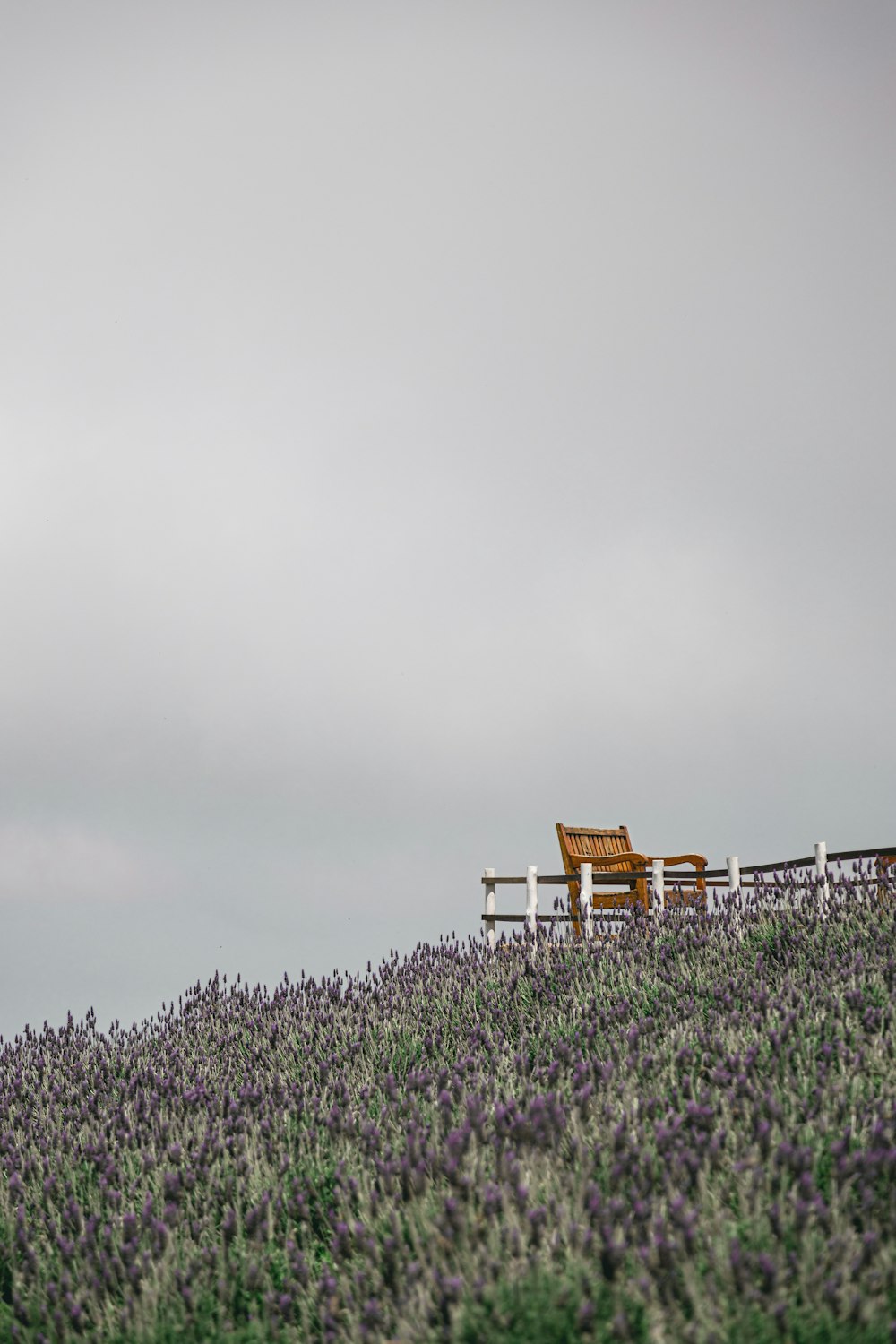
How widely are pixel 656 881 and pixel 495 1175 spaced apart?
698cm

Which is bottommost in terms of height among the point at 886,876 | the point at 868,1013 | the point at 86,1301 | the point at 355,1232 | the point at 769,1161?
the point at 86,1301

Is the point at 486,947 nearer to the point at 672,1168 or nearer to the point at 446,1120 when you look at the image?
the point at 446,1120

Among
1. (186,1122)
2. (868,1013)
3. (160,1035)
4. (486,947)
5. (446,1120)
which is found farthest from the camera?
(486,947)

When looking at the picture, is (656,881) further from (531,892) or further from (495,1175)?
(495,1175)

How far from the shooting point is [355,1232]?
351cm

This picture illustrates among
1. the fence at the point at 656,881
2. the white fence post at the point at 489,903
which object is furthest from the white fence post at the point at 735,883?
the white fence post at the point at 489,903

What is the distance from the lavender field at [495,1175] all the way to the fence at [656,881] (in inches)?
71.3

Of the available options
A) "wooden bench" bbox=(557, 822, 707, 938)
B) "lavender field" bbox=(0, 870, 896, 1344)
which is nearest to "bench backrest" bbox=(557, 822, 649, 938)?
"wooden bench" bbox=(557, 822, 707, 938)

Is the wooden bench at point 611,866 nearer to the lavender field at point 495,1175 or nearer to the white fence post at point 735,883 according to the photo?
the white fence post at point 735,883

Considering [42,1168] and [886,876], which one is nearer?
[42,1168]

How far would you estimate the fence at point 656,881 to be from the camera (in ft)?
28.7

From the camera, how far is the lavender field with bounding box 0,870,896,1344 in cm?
301

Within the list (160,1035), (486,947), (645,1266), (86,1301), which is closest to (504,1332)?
(645,1266)

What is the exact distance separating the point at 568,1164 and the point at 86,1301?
173 cm
